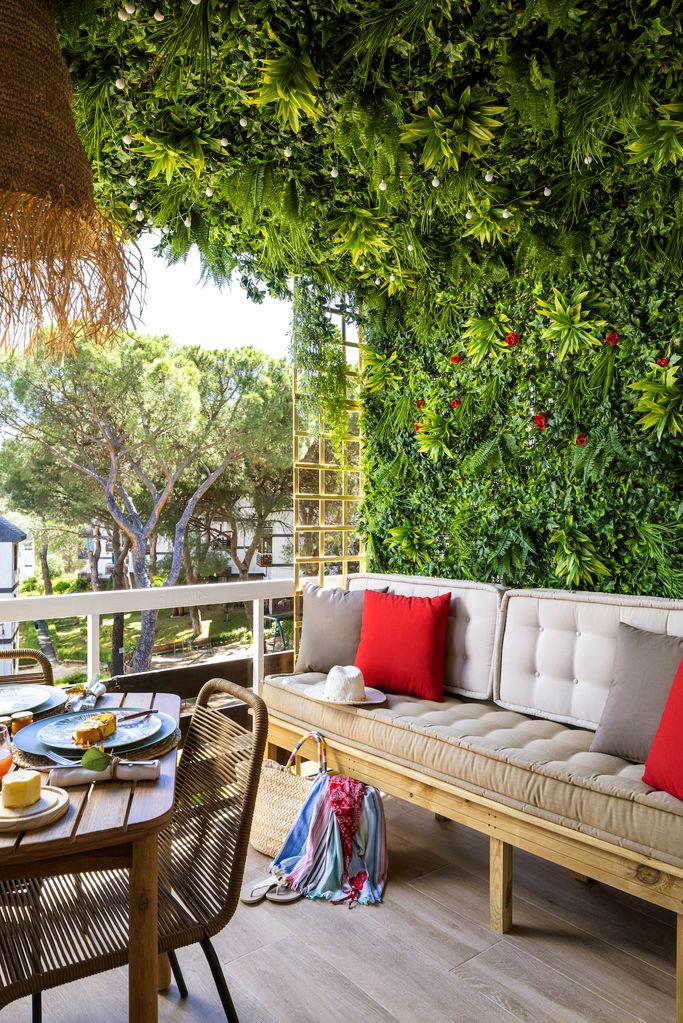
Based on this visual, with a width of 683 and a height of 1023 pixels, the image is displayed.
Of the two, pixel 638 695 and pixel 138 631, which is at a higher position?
pixel 638 695

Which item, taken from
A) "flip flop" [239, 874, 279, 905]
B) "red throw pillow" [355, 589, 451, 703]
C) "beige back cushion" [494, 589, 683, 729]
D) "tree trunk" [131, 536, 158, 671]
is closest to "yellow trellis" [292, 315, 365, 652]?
"red throw pillow" [355, 589, 451, 703]

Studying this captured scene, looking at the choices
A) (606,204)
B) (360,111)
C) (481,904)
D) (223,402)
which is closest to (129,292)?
(360,111)

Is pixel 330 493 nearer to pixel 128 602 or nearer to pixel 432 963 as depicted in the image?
pixel 128 602

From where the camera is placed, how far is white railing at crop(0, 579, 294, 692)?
2.96 metres

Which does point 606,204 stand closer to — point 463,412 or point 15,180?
point 463,412

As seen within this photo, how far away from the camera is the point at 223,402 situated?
9188mm

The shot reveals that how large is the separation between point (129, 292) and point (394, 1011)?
2.11 meters

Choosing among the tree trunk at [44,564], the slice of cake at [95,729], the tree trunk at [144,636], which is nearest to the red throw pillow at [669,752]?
the slice of cake at [95,729]

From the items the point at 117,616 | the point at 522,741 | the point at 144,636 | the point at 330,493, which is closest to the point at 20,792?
the point at 522,741

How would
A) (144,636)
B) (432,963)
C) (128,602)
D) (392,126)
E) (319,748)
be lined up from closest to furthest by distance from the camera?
(432,963)
(392,126)
(319,748)
(128,602)
(144,636)

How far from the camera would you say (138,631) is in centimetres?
938

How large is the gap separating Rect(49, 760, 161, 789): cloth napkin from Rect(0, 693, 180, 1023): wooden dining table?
15 millimetres

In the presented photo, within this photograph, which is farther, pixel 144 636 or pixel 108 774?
pixel 144 636

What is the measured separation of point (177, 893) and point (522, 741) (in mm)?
1349
